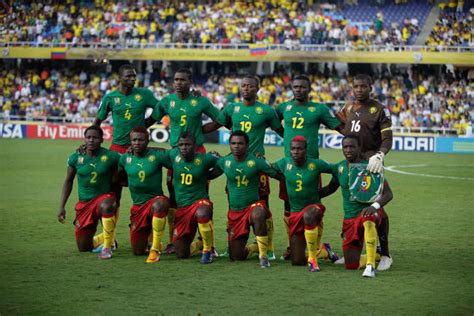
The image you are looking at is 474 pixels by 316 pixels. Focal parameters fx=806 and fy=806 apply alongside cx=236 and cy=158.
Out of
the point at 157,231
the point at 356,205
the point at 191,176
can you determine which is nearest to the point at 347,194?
the point at 356,205

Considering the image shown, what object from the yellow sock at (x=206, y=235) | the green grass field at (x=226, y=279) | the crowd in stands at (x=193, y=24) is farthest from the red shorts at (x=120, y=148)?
the crowd in stands at (x=193, y=24)

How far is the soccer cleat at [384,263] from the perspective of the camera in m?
8.52

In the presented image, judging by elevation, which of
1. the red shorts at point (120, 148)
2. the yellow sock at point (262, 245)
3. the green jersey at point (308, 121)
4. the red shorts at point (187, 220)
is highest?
the green jersey at point (308, 121)

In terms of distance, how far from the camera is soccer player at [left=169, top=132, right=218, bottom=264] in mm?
9102

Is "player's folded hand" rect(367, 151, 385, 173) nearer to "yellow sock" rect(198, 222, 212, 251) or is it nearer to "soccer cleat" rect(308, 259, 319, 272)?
"soccer cleat" rect(308, 259, 319, 272)

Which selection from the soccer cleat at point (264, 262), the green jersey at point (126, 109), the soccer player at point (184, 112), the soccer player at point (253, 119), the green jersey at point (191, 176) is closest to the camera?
the soccer cleat at point (264, 262)

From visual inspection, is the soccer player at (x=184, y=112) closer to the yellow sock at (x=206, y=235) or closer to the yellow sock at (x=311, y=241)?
the yellow sock at (x=206, y=235)

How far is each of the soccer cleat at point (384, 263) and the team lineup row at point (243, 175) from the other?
0.04 ft

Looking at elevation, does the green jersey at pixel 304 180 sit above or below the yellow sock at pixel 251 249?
above

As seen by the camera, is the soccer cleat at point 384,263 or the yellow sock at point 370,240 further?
the soccer cleat at point 384,263

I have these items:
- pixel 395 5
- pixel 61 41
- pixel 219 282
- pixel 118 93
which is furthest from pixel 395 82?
pixel 219 282

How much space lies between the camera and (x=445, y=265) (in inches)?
346

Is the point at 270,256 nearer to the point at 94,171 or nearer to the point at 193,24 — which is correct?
the point at 94,171

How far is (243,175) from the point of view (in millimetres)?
8984
